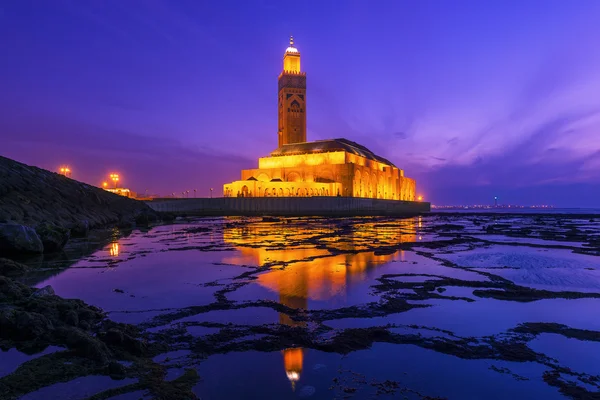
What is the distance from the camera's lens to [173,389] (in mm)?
2824

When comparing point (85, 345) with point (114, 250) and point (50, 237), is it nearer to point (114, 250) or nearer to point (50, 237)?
point (114, 250)

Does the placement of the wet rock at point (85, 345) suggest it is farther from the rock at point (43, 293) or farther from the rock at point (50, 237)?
the rock at point (50, 237)

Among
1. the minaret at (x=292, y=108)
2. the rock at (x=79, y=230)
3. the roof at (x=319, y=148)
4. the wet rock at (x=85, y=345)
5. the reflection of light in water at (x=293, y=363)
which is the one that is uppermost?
the minaret at (x=292, y=108)

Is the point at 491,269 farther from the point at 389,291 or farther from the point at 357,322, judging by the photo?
the point at 357,322

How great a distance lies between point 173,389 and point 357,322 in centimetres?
242

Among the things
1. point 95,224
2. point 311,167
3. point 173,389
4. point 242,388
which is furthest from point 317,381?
point 311,167

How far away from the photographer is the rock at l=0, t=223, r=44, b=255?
32.0 ft

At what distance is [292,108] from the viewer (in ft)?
294

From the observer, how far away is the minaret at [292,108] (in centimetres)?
8900

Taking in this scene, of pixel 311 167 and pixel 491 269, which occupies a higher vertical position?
pixel 311 167

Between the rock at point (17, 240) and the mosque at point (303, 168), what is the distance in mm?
55197

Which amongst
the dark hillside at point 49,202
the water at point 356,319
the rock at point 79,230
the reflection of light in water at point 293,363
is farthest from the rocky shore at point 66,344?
the rock at point 79,230

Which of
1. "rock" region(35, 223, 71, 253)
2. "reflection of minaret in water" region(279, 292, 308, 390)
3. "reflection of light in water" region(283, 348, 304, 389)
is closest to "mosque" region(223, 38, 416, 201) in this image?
"rock" region(35, 223, 71, 253)

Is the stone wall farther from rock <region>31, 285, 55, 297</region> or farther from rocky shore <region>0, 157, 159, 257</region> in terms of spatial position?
rock <region>31, 285, 55, 297</region>
